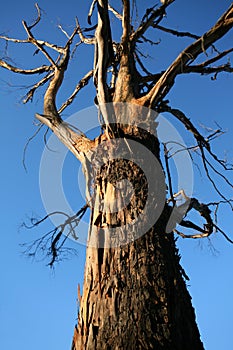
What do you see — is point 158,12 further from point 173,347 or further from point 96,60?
point 173,347

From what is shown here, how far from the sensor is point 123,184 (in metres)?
2.89

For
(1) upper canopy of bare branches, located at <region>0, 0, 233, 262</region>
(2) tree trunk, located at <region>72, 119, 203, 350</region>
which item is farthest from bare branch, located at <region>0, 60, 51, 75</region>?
(2) tree trunk, located at <region>72, 119, 203, 350</region>

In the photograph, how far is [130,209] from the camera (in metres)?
2.75

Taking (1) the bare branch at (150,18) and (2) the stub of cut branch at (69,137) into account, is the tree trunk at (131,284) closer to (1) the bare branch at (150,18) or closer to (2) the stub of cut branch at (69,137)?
(2) the stub of cut branch at (69,137)

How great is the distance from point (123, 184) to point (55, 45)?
223 centimetres

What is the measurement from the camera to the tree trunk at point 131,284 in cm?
221

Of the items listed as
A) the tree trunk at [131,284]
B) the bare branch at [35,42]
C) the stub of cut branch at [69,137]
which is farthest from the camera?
the bare branch at [35,42]

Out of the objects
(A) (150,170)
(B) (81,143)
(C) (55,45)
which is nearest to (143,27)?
(C) (55,45)

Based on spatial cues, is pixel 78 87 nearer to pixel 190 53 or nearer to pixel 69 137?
pixel 69 137

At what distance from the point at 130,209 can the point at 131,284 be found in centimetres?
55

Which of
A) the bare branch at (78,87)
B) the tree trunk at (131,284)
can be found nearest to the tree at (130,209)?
the tree trunk at (131,284)

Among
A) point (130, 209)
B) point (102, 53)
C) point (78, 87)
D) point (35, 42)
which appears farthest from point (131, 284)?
point (78, 87)

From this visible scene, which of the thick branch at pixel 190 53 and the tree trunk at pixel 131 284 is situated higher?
the thick branch at pixel 190 53

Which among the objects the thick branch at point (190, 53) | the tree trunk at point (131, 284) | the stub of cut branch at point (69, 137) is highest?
the thick branch at point (190, 53)
